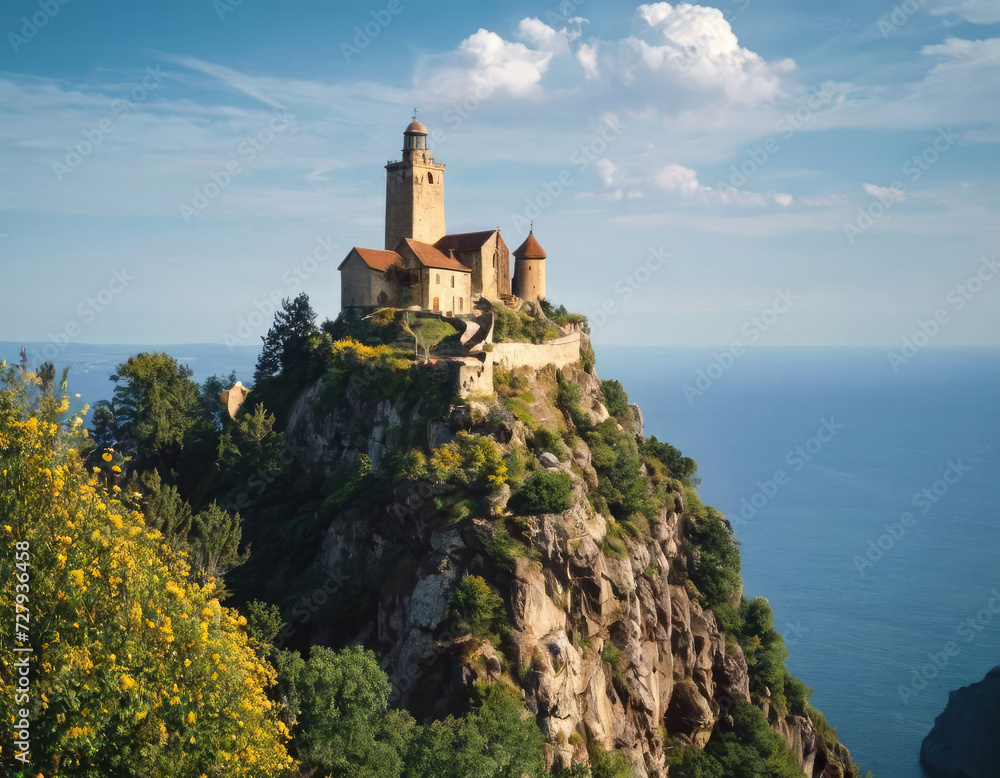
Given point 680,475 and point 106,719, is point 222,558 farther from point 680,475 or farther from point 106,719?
point 680,475

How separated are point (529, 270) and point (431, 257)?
989 centimetres

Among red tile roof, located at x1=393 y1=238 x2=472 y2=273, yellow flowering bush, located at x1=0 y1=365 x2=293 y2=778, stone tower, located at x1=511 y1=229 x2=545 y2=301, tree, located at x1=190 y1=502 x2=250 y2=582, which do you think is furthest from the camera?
stone tower, located at x1=511 y1=229 x2=545 y2=301

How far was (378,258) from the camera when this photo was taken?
208ft

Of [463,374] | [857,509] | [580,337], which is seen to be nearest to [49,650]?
[463,374]

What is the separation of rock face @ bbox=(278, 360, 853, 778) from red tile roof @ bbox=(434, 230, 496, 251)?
15274 mm

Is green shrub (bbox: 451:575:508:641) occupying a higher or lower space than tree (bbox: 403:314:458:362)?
lower

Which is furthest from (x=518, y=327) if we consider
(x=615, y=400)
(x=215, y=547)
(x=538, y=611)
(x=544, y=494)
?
(x=215, y=547)

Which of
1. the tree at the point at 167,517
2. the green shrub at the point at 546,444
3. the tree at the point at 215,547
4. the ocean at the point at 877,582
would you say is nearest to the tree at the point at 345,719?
the tree at the point at 167,517

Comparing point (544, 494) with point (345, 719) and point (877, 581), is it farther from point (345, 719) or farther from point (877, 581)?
point (877, 581)

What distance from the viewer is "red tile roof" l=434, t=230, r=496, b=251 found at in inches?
2613

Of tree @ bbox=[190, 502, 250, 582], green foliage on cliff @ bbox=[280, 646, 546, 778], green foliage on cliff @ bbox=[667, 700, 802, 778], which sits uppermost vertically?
tree @ bbox=[190, 502, 250, 582]

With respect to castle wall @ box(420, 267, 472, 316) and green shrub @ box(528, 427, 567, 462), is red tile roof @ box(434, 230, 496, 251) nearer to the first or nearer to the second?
castle wall @ box(420, 267, 472, 316)

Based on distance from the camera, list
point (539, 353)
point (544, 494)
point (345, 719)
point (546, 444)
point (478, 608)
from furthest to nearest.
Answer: point (539, 353)
point (546, 444)
point (544, 494)
point (478, 608)
point (345, 719)

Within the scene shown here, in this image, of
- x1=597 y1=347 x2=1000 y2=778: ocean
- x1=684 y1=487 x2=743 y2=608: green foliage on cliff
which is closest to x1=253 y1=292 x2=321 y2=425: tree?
x1=684 y1=487 x2=743 y2=608: green foliage on cliff
